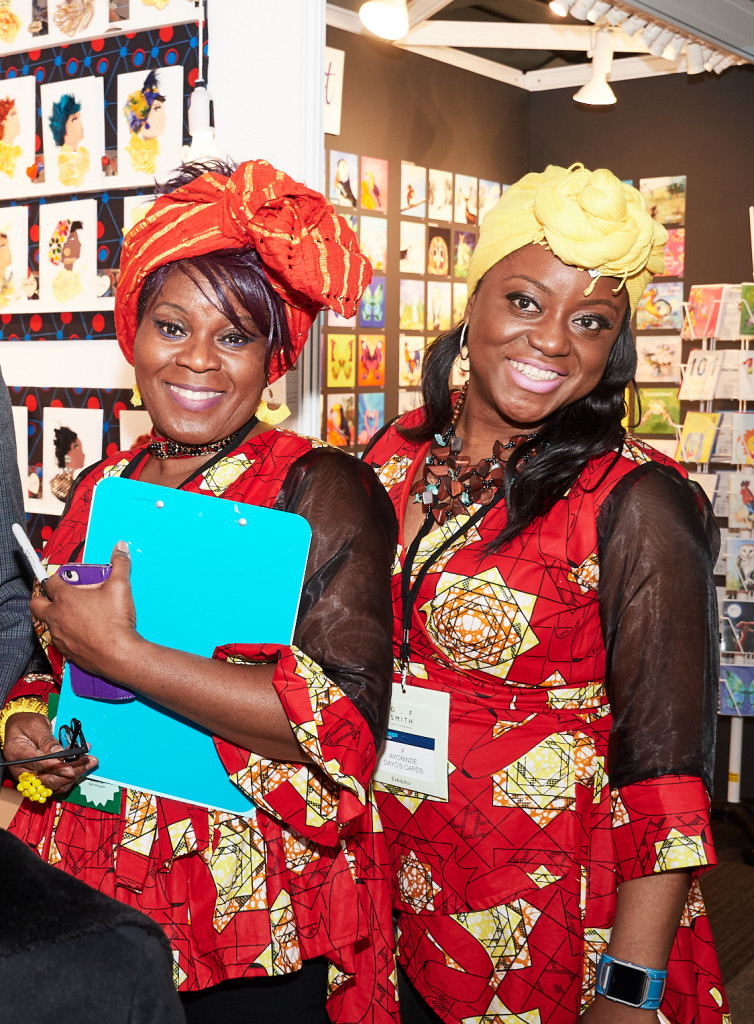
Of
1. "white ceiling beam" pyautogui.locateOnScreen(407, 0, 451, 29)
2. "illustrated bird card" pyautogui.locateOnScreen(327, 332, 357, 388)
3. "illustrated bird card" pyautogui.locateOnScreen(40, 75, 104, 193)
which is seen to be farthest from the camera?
"illustrated bird card" pyautogui.locateOnScreen(327, 332, 357, 388)

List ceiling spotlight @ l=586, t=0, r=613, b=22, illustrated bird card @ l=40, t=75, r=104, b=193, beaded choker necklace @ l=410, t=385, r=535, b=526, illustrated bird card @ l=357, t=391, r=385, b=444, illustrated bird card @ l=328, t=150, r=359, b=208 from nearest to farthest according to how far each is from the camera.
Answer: beaded choker necklace @ l=410, t=385, r=535, b=526 → illustrated bird card @ l=40, t=75, r=104, b=193 → ceiling spotlight @ l=586, t=0, r=613, b=22 → illustrated bird card @ l=328, t=150, r=359, b=208 → illustrated bird card @ l=357, t=391, r=385, b=444

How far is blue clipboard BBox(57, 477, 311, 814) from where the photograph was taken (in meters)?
1.16

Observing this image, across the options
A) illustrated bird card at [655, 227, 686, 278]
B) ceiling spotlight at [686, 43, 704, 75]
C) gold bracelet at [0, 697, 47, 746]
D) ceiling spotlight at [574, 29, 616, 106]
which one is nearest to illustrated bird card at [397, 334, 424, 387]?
illustrated bird card at [655, 227, 686, 278]

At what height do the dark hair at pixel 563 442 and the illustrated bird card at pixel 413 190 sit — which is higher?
the illustrated bird card at pixel 413 190

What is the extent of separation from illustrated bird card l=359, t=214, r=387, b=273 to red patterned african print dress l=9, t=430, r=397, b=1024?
160 inches

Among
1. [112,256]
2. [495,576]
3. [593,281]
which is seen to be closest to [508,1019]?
[495,576]

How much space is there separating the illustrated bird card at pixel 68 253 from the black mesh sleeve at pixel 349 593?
1302 millimetres

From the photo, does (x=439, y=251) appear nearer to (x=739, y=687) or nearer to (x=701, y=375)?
(x=701, y=375)

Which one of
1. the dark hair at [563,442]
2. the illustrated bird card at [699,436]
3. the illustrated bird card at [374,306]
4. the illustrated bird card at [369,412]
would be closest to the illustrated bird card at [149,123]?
the dark hair at [563,442]

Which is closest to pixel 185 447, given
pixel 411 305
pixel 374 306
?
pixel 374 306

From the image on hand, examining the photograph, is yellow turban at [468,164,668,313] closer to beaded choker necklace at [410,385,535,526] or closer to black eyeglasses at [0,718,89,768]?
beaded choker necklace at [410,385,535,526]

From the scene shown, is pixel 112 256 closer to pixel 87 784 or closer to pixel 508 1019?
pixel 87 784

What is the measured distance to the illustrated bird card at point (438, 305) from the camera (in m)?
5.64

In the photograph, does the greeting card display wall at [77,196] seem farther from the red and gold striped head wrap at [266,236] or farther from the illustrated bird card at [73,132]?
the red and gold striped head wrap at [266,236]
